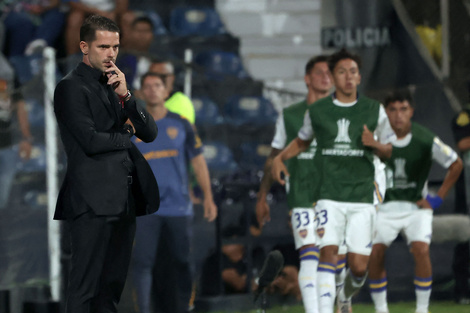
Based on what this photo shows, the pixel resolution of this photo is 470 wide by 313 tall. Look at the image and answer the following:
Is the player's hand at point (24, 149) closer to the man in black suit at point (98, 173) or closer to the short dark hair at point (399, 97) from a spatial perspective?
the short dark hair at point (399, 97)

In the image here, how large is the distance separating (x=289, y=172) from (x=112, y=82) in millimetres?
3232

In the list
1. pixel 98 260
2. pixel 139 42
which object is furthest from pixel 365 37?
pixel 98 260

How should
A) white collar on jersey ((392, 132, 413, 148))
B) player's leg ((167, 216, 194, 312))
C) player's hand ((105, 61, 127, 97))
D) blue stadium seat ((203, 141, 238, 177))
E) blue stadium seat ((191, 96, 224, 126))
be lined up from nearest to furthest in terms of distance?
player's hand ((105, 61, 127, 97)), player's leg ((167, 216, 194, 312)), white collar on jersey ((392, 132, 413, 148)), blue stadium seat ((203, 141, 238, 177)), blue stadium seat ((191, 96, 224, 126))

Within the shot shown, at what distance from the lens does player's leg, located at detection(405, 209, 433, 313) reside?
7.67 m

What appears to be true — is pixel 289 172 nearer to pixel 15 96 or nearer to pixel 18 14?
pixel 15 96

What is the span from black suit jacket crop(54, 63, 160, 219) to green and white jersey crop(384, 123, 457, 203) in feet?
11.8

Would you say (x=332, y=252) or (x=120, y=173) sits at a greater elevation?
(x=120, y=173)

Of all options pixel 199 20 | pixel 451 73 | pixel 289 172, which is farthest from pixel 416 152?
pixel 199 20

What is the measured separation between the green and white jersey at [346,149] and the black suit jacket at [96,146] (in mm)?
2166

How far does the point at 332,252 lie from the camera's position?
6.57m

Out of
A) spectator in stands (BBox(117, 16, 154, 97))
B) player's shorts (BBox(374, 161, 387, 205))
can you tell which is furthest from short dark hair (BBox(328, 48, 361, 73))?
spectator in stands (BBox(117, 16, 154, 97))

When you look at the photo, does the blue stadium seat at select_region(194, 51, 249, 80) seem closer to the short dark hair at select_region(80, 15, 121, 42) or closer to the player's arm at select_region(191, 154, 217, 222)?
the player's arm at select_region(191, 154, 217, 222)

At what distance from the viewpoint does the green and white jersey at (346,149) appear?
6547mm

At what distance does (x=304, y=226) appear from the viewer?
7.25 meters
